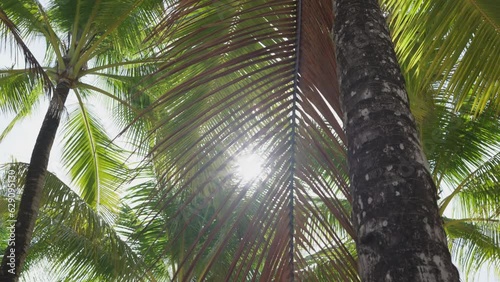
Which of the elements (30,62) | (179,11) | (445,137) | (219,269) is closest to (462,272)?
(445,137)

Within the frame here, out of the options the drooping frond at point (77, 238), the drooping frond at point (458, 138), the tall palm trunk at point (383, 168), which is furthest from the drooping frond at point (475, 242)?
the tall palm trunk at point (383, 168)

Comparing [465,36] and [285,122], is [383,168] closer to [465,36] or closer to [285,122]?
[285,122]

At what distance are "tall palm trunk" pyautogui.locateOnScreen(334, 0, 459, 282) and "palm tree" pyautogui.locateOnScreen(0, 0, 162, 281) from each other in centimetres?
395

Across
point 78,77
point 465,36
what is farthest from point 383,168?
point 78,77

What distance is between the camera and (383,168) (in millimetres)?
1513

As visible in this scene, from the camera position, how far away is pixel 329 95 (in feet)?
7.51

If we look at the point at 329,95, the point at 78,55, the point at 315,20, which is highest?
the point at 78,55

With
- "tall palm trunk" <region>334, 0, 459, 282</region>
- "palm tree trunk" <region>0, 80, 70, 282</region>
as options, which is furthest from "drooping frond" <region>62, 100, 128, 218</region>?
"tall palm trunk" <region>334, 0, 459, 282</region>

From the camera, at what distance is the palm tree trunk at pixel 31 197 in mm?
4953

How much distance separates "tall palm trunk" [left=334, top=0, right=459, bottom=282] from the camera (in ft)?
4.32

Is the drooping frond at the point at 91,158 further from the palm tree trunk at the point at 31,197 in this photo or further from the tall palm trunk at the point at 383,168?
the tall palm trunk at the point at 383,168

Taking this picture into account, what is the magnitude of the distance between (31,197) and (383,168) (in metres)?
4.57

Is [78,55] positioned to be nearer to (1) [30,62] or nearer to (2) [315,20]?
(1) [30,62]

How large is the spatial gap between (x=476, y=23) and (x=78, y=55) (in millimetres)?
5219
